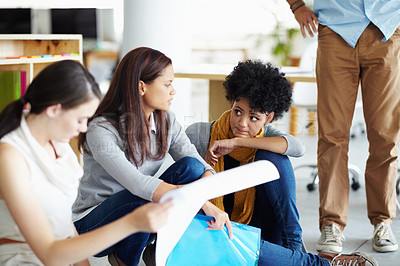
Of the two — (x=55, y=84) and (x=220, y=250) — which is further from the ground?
(x=55, y=84)

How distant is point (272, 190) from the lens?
1.75m

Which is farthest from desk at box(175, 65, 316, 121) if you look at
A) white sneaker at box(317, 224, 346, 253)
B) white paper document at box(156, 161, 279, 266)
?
white paper document at box(156, 161, 279, 266)

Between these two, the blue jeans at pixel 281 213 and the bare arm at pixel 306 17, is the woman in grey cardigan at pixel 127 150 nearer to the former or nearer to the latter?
the blue jeans at pixel 281 213

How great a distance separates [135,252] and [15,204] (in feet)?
2.12

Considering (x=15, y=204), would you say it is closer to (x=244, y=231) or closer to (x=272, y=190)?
(x=244, y=231)

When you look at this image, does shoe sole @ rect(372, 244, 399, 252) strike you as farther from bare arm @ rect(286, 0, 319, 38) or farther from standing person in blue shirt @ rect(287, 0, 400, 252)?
bare arm @ rect(286, 0, 319, 38)

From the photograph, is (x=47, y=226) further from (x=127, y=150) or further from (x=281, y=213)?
(x=281, y=213)

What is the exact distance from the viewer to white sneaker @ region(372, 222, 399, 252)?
205 centimetres

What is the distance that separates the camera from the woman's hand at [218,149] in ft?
5.95

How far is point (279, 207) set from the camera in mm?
1769

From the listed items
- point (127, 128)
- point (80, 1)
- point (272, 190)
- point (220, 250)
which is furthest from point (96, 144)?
point (80, 1)

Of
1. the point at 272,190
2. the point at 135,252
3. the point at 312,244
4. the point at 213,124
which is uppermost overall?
the point at 213,124

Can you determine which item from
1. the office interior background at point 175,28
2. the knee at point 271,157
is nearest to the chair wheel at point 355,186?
the office interior background at point 175,28

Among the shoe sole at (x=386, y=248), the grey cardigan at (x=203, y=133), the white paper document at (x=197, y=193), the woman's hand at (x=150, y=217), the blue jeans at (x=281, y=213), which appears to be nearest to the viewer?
the woman's hand at (x=150, y=217)
